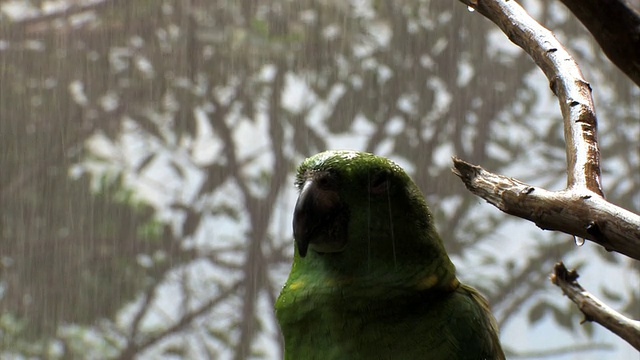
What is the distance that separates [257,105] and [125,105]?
0.25m

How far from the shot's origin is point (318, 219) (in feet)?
2.49

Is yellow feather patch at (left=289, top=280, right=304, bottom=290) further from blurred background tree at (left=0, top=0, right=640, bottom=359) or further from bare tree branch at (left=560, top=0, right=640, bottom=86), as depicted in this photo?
blurred background tree at (left=0, top=0, right=640, bottom=359)

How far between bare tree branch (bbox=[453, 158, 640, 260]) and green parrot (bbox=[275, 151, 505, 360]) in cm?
22

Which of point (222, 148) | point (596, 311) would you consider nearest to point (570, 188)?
point (596, 311)

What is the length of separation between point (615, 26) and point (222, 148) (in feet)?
3.47

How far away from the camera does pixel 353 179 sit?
2.58ft

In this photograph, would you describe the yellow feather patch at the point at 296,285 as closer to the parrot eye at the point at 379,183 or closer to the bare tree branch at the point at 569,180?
the parrot eye at the point at 379,183

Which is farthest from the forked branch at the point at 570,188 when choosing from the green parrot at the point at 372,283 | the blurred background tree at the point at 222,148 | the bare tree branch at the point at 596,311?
the blurred background tree at the point at 222,148

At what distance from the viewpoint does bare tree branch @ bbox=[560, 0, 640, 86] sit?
0.48 m

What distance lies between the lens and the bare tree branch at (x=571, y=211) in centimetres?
48

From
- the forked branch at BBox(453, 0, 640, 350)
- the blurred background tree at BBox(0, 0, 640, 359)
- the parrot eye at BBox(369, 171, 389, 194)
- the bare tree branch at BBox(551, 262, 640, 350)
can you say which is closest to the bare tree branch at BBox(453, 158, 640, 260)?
the forked branch at BBox(453, 0, 640, 350)

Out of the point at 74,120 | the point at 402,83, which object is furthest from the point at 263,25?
the point at 74,120

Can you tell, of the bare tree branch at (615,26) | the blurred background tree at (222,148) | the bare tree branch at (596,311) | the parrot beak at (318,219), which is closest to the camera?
the bare tree branch at (615,26)

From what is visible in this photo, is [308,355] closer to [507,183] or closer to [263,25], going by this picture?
[507,183]
